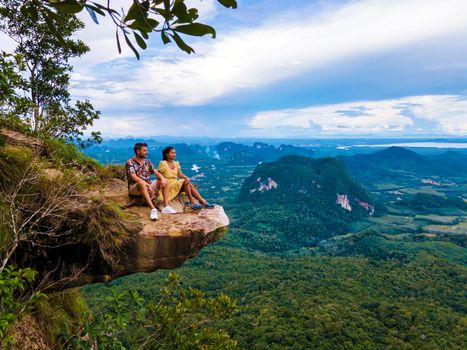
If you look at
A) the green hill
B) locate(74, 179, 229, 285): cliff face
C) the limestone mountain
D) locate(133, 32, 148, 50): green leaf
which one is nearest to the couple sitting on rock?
locate(74, 179, 229, 285): cliff face

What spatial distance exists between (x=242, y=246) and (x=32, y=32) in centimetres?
6855

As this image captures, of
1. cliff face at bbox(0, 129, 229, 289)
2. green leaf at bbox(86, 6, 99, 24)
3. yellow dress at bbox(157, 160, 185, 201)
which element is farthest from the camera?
yellow dress at bbox(157, 160, 185, 201)

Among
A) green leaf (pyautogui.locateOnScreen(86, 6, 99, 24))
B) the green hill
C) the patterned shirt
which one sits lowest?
the green hill

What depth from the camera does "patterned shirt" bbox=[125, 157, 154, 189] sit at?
18.8 feet

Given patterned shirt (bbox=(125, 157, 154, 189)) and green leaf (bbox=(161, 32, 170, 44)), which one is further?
patterned shirt (bbox=(125, 157, 154, 189))

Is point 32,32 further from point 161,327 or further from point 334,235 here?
point 334,235

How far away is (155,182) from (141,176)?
1.40 feet

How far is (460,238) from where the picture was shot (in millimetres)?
71062

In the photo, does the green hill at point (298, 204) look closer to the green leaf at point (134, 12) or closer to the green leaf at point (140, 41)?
the green leaf at point (140, 41)

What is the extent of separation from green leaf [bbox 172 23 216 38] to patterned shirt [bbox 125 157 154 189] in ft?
15.2

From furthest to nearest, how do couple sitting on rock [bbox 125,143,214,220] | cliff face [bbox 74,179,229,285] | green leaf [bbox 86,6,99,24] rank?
couple sitting on rock [bbox 125,143,214,220], cliff face [bbox 74,179,229,285], green leaf [bbox 86,6,99,24]

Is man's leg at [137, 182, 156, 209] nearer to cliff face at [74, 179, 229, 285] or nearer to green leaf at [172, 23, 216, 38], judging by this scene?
cliff face at [74, 179, 229, 285]

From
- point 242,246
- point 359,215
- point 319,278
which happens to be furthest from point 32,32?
point 359,215

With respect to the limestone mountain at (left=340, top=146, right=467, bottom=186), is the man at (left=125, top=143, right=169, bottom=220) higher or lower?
higher
